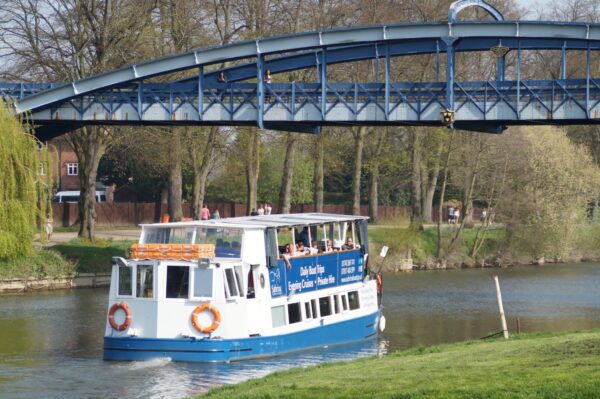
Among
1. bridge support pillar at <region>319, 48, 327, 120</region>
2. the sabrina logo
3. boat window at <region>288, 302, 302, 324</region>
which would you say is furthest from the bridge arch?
the sabrina logo

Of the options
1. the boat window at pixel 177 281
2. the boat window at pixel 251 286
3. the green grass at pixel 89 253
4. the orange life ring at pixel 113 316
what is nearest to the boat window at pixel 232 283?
the boat window at pixel 251 286

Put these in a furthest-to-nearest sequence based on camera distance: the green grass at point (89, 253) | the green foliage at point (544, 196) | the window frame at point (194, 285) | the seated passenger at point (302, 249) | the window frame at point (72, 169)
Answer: the window frame at point (72, 169), the green foliage at point (544, 196), the green grass at point (89, 253), the seated passenger at point (302, 249), the window frame at point (194, 285)

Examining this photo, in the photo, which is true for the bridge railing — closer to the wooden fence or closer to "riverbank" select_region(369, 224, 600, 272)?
"riverbank" select_region(369, 224, 600, 272)

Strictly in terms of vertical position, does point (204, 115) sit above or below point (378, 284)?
above

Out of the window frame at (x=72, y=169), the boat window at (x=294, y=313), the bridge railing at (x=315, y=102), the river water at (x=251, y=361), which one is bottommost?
the river water at (x=251, y=361)

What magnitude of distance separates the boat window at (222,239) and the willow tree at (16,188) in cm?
1446

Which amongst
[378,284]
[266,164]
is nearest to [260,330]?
[378,284]

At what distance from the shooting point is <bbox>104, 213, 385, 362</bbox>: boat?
3073 cm

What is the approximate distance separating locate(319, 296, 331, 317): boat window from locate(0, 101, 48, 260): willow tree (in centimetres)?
1448

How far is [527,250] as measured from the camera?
69625 mm

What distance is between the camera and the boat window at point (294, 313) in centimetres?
3388

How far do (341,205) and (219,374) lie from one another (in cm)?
6036

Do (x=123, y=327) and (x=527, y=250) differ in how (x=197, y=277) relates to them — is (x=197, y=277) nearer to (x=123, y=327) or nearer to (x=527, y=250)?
(x=123, y=327)

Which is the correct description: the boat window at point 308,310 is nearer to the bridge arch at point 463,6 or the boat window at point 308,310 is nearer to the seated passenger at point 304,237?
the seated passenger at point 304,237
